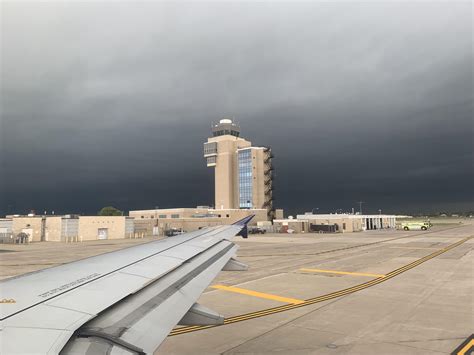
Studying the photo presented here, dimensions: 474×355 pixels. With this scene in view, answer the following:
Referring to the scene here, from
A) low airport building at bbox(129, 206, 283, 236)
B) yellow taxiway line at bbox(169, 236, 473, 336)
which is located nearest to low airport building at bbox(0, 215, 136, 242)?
low airport building at bbox(129, 206, 283, 236)

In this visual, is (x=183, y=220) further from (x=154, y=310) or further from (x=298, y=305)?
(x=154, y=310)

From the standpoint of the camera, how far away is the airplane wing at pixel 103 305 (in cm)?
296

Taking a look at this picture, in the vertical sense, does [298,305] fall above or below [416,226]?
above

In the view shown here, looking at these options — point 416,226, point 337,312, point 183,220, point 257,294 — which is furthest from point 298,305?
point 416,226

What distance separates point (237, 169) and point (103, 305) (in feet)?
402

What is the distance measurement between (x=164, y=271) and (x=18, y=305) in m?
2.60

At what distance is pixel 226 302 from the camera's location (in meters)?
14.5

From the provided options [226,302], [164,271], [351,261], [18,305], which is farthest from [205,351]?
[351,261]

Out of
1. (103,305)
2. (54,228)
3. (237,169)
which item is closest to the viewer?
(103,305)

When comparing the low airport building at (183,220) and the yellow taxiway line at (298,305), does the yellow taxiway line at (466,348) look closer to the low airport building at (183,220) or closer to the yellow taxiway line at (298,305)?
the yellow taxiway line at (298,305)

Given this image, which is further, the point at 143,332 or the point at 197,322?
the point at 197,322

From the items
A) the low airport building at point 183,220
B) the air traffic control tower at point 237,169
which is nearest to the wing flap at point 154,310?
the low airport building at point 183,220

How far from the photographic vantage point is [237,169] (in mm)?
126188

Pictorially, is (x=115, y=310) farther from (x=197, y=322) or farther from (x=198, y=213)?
(x=198, y=213)
